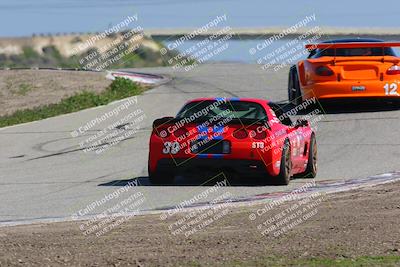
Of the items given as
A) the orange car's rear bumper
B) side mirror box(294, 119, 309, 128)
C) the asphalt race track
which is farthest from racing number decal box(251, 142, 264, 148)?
the orange car's rear bumper

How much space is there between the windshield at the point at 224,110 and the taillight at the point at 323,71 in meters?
6.65

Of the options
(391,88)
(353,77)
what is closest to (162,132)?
(353,77)

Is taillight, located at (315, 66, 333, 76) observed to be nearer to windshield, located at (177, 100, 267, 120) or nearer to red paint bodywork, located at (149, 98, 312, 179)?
windshield, located at (177, 100, 267, 120)

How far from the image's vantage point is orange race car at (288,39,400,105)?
62.5 ft

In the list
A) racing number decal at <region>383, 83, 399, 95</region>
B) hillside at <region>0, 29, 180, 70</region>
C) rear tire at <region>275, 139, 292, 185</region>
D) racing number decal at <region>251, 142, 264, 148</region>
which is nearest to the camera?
racing number decal at <region>251, 142, 264, 148</region>

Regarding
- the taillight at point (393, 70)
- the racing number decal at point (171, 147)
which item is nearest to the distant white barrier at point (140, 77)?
the taillight at point (393, 70)

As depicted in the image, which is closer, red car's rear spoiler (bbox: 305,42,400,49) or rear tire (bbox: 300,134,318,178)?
rear tire (bbox: 300,134,318,178)

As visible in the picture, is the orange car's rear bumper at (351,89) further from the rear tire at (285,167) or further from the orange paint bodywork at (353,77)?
the rear tire at (285,167)

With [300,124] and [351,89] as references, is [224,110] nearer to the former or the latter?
[300,124]

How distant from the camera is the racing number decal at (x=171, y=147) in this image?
1191cm

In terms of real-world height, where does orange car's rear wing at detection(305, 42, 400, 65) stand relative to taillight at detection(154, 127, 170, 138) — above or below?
below

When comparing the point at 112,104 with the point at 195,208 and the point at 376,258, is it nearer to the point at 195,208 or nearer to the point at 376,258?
the point at 195,208

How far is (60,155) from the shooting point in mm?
16438

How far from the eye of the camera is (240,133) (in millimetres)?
11867
